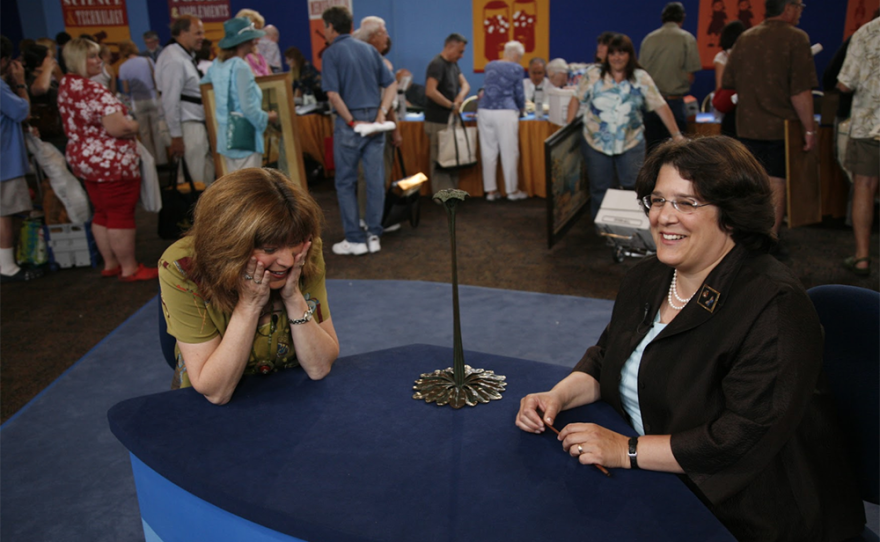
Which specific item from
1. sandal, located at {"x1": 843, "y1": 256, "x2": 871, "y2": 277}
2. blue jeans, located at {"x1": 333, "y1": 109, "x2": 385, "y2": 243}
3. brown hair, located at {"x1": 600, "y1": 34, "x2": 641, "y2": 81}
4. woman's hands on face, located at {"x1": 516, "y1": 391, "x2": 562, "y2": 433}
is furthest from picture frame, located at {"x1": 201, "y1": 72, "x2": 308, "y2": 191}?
woman's hands on face, located at {"x1": 516, "y1": 391, "x2": 562, "y2": 433}

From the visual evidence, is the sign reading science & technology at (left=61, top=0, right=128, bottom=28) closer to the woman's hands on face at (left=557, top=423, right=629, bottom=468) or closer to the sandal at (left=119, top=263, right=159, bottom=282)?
the sandal at (left=119, top=263, right=159, bottom=282)

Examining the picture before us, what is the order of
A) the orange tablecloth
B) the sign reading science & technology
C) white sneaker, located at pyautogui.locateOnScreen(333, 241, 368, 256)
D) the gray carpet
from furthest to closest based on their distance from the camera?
the sign reading science & technology < the orange tablecloth < white sneaker, located at pyautogui.locateOnScreen(333, 241, 368, 256) < the gray carpet

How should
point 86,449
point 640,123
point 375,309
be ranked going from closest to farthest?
point 86,449
point 375,309
point 640,123

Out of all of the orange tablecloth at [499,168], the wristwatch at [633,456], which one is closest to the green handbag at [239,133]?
the orange tablecloth at [499,168]

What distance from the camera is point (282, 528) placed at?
1.22m

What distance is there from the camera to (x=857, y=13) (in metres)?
7.50

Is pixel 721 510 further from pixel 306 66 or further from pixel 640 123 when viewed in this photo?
pixel 306 66

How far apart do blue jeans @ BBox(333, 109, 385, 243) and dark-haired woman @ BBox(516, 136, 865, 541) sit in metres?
3.44

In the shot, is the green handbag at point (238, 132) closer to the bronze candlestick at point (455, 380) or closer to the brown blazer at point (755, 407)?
the bronze candlestick at point (455, 380)

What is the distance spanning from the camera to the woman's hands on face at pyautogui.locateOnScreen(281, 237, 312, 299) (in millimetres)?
1667

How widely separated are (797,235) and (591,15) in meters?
4.75

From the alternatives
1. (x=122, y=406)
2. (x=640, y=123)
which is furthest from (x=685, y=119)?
(x=122, y=406)

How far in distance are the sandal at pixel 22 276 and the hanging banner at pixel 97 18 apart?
6699 millimetres

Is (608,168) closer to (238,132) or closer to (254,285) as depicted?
(238,132)
